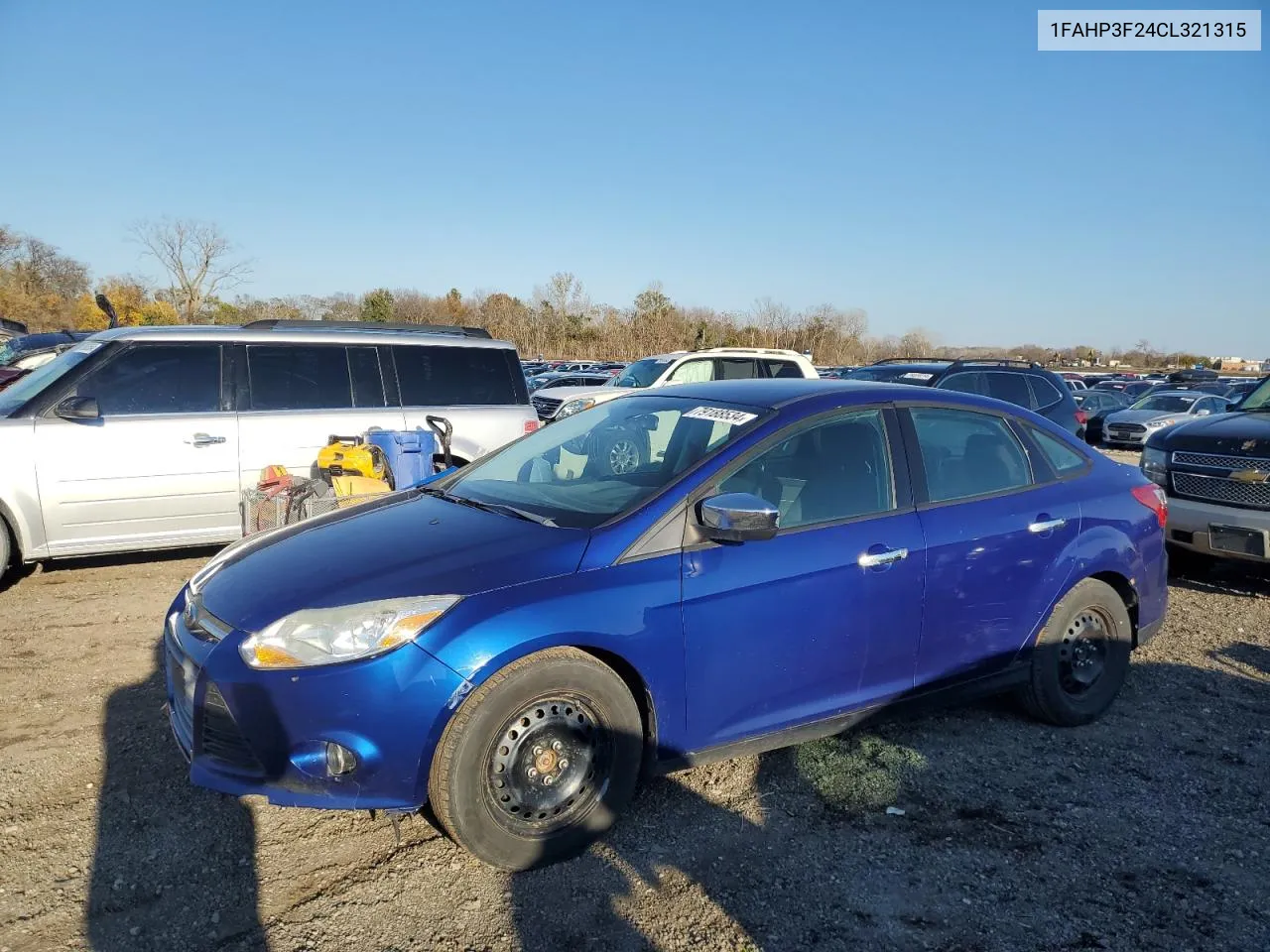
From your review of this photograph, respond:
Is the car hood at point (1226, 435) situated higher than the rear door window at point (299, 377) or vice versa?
the rear door window at point (299, 377)

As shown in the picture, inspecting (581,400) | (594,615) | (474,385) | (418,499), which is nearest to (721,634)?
(594,615)

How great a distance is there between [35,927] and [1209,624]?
670 centimetres

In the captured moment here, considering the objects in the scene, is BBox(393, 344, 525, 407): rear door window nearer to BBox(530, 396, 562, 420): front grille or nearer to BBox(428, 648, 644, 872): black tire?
BBox(428, 648, 644, 872): black tire

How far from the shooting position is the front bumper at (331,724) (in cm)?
260

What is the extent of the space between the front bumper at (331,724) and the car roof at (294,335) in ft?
16.2

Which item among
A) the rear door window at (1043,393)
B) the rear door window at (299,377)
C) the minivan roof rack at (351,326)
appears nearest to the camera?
the rear door window at (299,377)

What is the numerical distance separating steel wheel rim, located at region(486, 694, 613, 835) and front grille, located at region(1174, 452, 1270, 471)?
5.87 meters

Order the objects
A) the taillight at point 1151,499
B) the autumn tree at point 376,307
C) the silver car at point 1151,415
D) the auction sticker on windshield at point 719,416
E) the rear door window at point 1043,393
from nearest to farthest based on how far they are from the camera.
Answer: the auction sticker on windshield at point 719,416 → the taillight at point 1151,499 → the rear door window at point 1043,393 → the silver car at point 1151,415 → the autumn tree at point 376,307

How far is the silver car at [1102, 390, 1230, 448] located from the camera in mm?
21438

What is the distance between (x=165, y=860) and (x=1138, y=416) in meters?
24.4

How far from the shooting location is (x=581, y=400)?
41.7 feet

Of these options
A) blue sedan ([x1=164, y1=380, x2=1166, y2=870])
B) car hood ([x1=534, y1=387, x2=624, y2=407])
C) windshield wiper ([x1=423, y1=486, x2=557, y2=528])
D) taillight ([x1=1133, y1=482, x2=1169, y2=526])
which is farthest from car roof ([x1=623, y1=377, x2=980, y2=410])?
car hood ([x1=534, y1=387, x2=624, y2=407])

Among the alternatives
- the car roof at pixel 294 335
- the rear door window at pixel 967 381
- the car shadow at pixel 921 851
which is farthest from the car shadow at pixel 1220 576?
the car roof at pixel 294 335

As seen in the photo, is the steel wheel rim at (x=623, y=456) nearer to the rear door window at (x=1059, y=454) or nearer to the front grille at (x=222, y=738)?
the front grille at (x=222, y=738)
